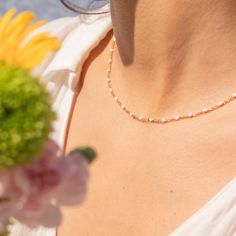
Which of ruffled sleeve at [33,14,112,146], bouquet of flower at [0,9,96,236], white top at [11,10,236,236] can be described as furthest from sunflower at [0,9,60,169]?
ruffled sleeve at [33,14,112,146]

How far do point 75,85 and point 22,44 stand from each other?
0.63m

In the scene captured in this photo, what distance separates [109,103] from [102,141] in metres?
0.07

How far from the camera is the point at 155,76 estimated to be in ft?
2.19

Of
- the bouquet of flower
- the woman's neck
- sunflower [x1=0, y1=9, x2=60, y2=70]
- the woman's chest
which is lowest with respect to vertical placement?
the woman's chest

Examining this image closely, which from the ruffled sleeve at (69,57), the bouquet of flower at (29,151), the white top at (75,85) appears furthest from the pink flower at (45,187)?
the ruffled sleeve at (69,57)

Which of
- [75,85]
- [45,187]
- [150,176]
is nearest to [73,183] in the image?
[45,187]

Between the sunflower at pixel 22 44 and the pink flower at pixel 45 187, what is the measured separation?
0.03 metres

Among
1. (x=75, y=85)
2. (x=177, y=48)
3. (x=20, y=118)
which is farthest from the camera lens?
(x=75, y=85)

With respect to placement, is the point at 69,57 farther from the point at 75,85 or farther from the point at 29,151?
the point at 29,151

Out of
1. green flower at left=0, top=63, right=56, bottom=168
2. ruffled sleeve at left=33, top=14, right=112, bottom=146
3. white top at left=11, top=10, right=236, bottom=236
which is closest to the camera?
green flower at left=0, top=63, right=56, bottom=168

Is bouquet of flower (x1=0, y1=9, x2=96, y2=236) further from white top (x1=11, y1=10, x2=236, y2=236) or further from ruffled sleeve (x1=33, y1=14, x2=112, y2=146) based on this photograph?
ruffled sleeve (x1=33, y1=14, x2=112, y2=146)

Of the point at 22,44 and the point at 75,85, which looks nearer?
the point at 22,44

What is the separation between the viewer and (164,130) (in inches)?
26.0

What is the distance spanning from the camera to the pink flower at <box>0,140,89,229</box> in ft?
0.50
